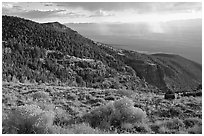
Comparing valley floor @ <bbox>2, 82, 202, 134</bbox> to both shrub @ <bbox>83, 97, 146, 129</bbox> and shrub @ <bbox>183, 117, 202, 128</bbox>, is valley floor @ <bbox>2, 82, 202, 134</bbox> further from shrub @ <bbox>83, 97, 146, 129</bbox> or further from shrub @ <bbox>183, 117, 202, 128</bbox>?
shrub @ <bbox>83, 97, 146, 129</bbox>

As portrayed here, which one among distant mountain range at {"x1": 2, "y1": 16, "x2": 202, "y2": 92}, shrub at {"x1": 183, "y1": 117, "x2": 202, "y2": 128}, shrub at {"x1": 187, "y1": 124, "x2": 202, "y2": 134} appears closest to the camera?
shrub at {"x1": 187, "y1": 124, "x2": 202, "y2": 134}

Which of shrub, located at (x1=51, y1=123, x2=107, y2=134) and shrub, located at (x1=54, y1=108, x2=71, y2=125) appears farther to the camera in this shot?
shrub, located at (x1=54, y1=108, x2=71, y2=125)

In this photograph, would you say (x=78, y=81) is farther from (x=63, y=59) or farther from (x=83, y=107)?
(x=83, y=107)

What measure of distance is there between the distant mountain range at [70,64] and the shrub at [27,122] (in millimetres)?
57914

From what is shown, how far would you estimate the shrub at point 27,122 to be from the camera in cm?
655

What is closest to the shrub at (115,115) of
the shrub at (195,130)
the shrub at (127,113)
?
the shrub at (127,113)

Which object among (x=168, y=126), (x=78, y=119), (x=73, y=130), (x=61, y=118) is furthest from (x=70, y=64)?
(x=73, y=130)

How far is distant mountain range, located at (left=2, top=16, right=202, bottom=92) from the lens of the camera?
78750mm

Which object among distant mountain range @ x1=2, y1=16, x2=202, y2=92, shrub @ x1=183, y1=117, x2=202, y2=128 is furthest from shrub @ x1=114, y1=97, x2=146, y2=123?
distant mountain range @ x1=2, y1=16, x2=202, y2=92

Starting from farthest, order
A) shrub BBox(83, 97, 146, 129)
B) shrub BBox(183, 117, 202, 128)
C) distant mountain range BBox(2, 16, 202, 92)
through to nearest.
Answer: distant mountain range BBox(2, 16, 202, 92), shrub BBox(183, 117, 202, 128), shrub BBox(83, 97, 146, 129)

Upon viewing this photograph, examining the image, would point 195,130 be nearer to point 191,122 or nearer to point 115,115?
point 191,122

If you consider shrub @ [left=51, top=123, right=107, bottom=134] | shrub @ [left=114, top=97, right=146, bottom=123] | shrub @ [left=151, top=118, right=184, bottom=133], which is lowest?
shrub @ [left=151, top=118, right=184, bottom=133]

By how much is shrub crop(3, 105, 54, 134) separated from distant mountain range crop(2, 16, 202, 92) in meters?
57.9

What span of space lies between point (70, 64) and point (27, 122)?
89879mm
